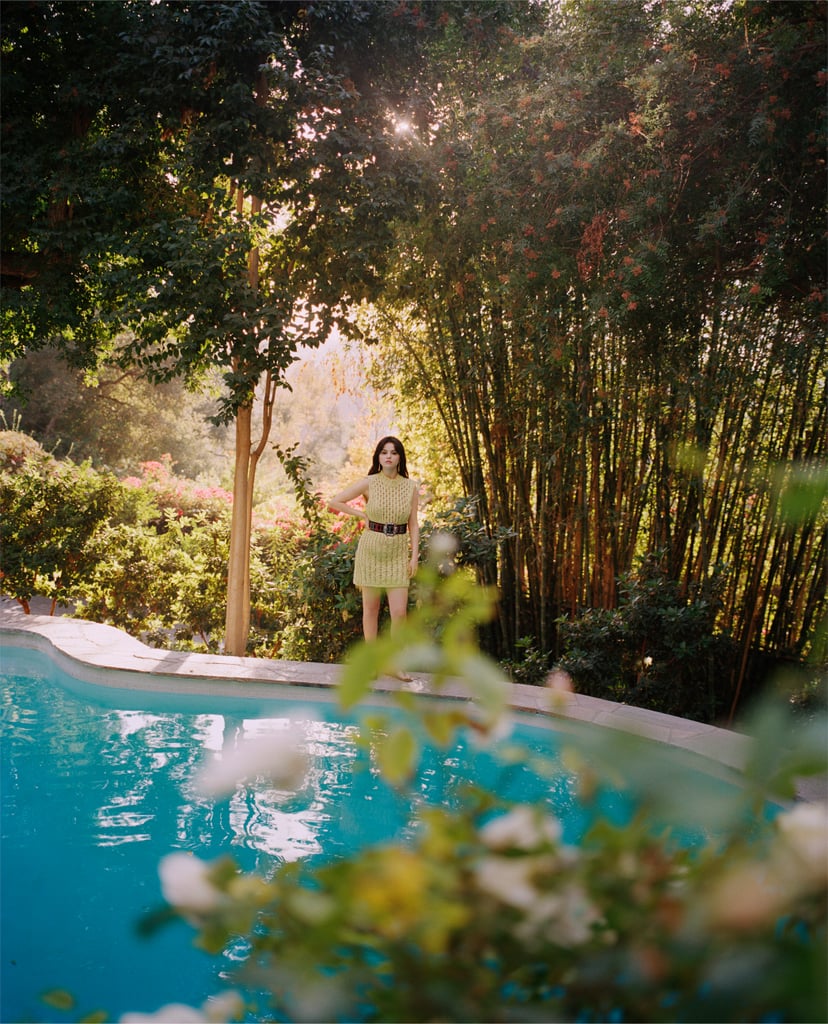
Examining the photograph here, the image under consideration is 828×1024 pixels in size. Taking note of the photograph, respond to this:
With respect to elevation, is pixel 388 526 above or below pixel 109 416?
below

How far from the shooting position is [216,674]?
4590 millimetres

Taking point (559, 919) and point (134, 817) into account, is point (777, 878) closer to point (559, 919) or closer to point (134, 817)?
point (559, 919)

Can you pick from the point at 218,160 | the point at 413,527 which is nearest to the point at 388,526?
the point at 413,527

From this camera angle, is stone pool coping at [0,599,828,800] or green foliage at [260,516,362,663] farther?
green foliage at [260,516,362,663]

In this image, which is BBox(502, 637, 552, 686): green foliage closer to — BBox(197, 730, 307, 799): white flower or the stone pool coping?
the stone pool coping

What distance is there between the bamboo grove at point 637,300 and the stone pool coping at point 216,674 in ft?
3.23

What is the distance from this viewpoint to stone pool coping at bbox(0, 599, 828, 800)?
3.71 metres

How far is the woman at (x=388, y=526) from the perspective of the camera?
4.66 m

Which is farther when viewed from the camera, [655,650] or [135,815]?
[655,650]

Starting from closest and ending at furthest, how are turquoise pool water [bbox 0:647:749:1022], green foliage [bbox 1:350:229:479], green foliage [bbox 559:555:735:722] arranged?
turquoise pool water [bbox 0:647:749:1022]
green foliage [bbox 559:555:735:722]
green foliage [bbox 1:350:229:479]

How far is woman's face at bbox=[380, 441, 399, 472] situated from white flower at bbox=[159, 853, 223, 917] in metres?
4.11

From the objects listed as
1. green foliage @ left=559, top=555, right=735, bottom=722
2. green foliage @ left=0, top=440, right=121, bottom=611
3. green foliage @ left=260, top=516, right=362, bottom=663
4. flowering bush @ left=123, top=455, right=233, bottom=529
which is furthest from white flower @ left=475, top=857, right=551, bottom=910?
flowering bush @ left=123, top=455, right=233, bottom=529

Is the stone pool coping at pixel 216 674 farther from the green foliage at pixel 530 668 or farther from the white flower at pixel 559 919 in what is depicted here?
the white flower at pixel 559 919

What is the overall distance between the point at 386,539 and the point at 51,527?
3162 mm
